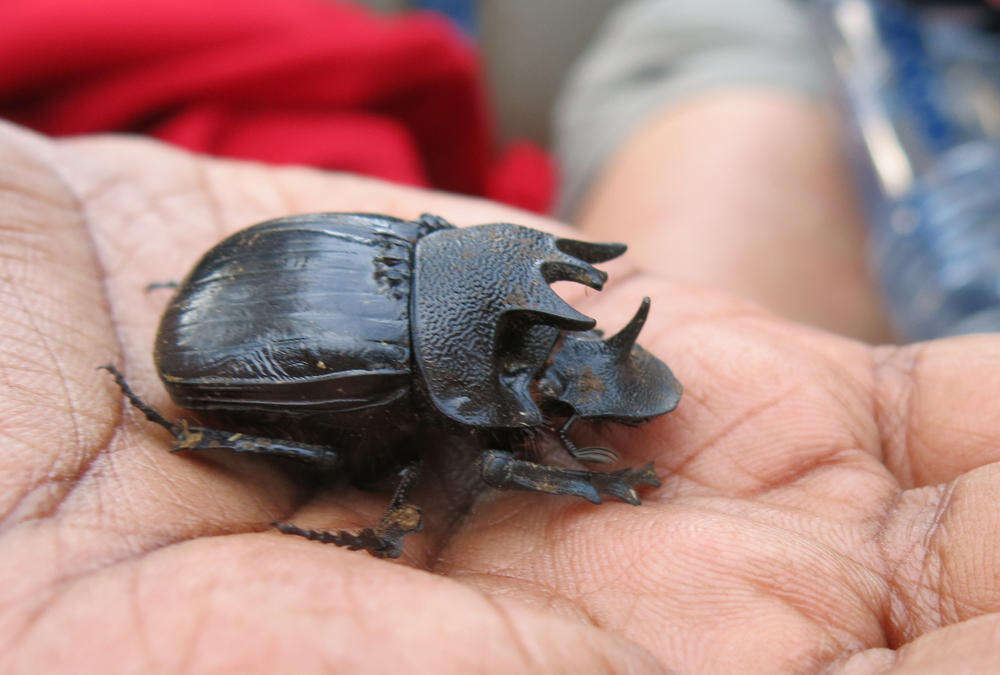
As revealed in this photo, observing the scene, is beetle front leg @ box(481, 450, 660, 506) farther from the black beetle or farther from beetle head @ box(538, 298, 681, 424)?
beetle head @ box(538, 298, 681, 424)

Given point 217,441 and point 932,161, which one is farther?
point 932,161

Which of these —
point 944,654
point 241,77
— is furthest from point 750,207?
point 944,654

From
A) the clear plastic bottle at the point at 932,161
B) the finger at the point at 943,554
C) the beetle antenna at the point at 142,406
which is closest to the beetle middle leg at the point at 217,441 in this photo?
the beetle antenna at the point at 142,406

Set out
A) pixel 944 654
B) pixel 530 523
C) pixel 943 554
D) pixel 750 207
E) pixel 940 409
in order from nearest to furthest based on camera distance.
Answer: pixel 944 654 → pixel 943 554 → pixel 530 523 → pixel 940 409 → pixel 750 207

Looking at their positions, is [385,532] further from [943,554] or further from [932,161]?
[932,161]

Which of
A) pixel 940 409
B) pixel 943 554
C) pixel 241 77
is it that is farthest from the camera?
pixel 241 77

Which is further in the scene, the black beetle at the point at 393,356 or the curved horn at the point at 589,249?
the curved horn at the point at 589,249

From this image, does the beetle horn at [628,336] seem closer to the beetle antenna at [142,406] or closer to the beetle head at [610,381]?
the beetle head at [610,381]

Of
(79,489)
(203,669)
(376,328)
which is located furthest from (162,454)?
(203,669)
